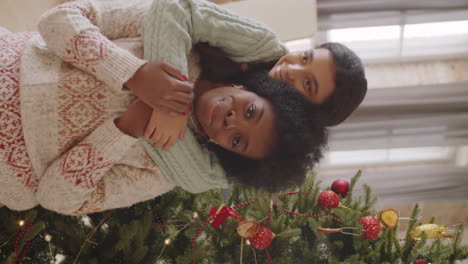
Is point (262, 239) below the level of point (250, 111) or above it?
below

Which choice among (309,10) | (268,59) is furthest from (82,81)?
(309,10)

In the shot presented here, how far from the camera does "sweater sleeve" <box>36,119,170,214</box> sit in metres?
0.91

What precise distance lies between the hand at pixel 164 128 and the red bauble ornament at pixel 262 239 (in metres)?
0.50

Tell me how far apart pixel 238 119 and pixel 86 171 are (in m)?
0.37

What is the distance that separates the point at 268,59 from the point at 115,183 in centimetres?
51

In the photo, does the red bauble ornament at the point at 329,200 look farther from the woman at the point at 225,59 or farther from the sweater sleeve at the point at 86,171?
the sweater sleeve at the point at 86,171

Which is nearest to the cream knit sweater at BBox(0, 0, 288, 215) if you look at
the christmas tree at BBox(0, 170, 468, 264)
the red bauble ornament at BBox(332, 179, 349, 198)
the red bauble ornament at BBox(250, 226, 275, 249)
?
the christmas tree at BBox(0, 170, 468, 264)

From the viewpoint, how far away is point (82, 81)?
36.0 inches

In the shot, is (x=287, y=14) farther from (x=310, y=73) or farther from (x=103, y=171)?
(x=103, y=171)

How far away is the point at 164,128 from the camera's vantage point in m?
0.87

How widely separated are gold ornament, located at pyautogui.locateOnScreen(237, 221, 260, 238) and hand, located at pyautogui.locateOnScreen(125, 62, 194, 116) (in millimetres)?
524

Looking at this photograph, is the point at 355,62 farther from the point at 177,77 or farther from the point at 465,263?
the point at 465,263

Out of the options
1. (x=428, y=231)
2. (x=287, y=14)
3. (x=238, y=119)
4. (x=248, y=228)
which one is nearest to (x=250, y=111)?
(x=238, y=119)

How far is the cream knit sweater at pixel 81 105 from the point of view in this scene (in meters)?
0.86
